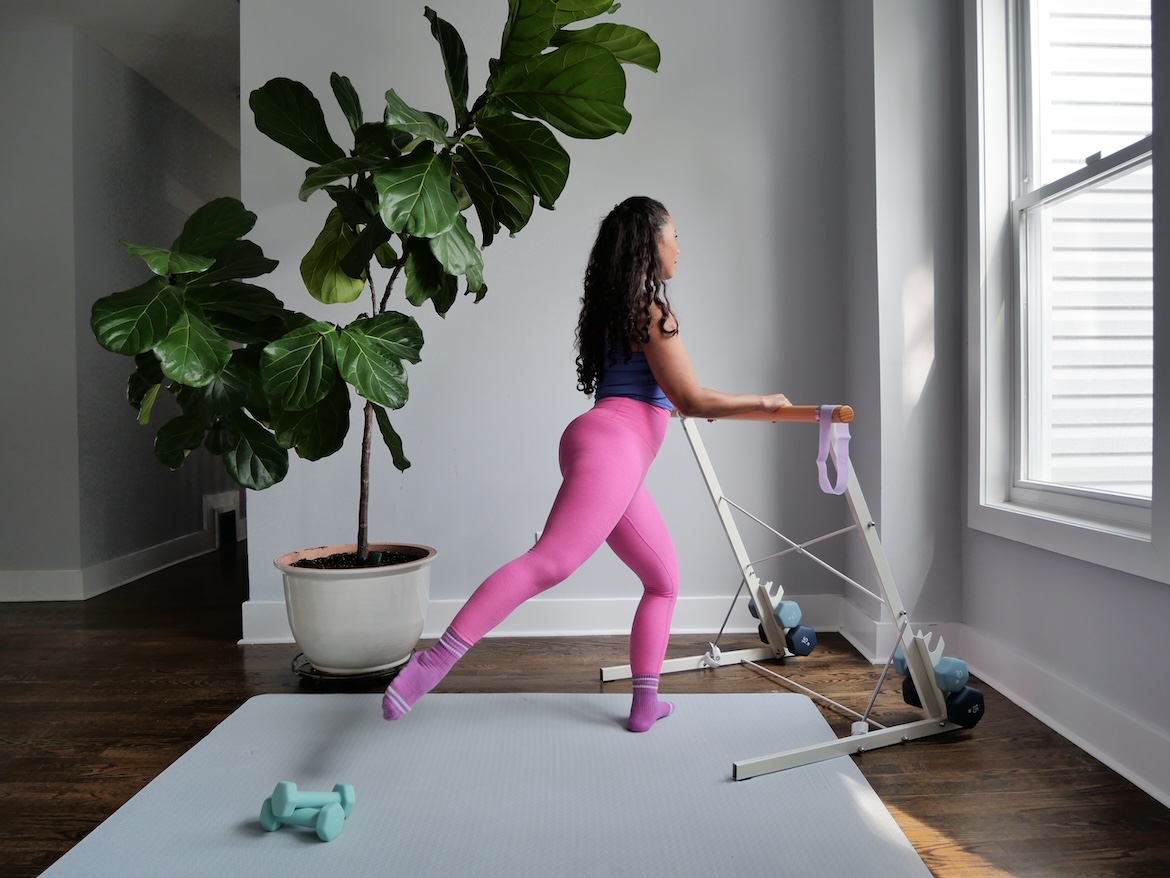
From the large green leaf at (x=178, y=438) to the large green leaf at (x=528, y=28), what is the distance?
4.17 ft

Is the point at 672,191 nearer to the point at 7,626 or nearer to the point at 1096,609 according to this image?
the point at 1096,609

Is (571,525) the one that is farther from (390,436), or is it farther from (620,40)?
(620,40)

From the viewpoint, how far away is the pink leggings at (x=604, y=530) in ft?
5.19

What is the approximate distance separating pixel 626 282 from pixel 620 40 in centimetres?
69

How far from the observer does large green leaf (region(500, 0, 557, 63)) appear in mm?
1892

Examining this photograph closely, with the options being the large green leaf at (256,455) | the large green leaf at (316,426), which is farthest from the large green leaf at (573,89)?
the large green leaf at (256,455)

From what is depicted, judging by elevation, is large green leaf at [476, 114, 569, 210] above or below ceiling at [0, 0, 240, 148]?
below

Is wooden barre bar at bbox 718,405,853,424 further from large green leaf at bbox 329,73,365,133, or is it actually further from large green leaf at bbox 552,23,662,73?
large green leaf at bbox 329,73,365,133

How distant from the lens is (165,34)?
3.62 m

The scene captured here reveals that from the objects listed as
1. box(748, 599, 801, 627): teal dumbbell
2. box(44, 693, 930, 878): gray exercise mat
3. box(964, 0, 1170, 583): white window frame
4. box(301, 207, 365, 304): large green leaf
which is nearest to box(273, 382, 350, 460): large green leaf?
A: box(301, 207, 365, 304): large green leaf

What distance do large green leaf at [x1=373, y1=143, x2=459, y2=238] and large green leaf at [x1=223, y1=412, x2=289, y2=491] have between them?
29.0 inches

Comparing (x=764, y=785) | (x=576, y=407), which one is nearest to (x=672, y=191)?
(x=576, y=407)

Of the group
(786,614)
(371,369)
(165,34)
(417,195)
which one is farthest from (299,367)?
(165,34)

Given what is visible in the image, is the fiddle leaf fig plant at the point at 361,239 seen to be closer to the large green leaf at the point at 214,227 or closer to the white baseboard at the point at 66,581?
the large green leaf at the point at 214,227
